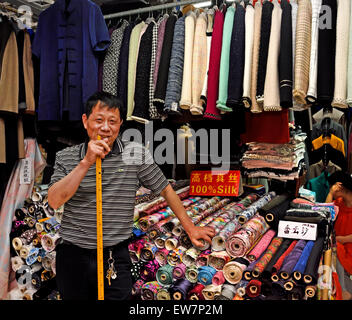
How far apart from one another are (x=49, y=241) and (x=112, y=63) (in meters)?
1.62

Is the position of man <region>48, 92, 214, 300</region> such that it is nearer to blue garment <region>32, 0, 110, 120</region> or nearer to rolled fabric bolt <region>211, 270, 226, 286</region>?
rolled fabric bolt <region>211, 270, 226, 286</region>

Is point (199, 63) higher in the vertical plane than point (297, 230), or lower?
higher

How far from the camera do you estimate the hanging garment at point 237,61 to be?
7.63 feet

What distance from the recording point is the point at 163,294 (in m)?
2.00

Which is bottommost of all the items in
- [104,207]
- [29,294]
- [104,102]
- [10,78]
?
[29,294]

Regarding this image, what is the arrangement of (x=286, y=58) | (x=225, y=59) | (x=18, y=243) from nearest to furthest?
(x=286, y=58) → (x=225, y=59) → (x=18, y=243)

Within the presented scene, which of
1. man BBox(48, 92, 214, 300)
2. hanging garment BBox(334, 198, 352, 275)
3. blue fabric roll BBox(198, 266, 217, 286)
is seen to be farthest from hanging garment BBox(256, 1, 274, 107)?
hanging garment BBox(334, 198, 352, 275)

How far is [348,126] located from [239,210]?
8.47ft

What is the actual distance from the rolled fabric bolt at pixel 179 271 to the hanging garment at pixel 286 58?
1.25 m

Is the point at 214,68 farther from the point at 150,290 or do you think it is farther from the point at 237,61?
the point at 150,290

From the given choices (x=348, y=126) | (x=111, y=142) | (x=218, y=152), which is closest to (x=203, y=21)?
(x=218, y=152)

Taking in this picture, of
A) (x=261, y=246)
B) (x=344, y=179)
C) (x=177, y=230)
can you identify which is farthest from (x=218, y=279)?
(x=344, y=179)

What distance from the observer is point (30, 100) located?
2.97 meters
